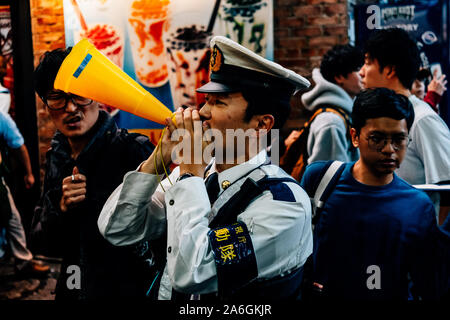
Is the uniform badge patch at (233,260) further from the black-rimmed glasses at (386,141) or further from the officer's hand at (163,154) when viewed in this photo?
the black-rimmed glasses at (386,141)

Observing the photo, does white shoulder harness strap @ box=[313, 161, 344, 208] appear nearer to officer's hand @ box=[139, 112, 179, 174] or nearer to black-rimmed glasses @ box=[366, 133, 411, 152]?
black-rimmed glasses @ box=[366, 133, 411, 152]

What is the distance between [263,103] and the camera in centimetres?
154

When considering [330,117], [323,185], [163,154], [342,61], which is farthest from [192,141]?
[342,61]

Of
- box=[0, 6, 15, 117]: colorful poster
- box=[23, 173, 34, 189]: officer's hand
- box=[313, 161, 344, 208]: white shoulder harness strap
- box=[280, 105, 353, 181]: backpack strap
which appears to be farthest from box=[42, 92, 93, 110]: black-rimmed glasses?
box=[0, 6, 15, 117]: colorful poster

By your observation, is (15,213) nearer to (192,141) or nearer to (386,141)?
(192,141)

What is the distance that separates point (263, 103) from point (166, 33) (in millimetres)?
2760

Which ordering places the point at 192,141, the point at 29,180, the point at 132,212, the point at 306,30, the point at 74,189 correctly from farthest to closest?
the point at 29,180 → the point at 306,30 → the point at 74,189 → the point at 132,212 → the point at 192,141

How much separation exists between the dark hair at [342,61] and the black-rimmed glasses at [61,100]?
2186mm

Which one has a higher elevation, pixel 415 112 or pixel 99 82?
pixel 99 82

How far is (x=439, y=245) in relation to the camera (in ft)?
6.01

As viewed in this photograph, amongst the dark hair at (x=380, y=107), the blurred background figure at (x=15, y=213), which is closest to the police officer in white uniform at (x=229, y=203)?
the dark hair at (x=380, y=107)
